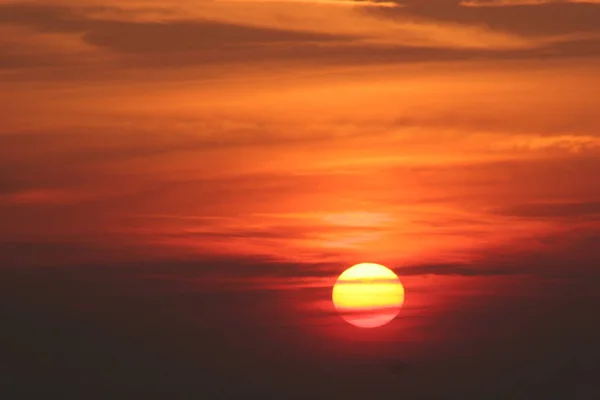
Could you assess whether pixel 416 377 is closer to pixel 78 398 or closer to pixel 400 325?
pixel 400 325

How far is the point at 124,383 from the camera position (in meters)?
139

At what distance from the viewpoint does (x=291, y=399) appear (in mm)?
139625

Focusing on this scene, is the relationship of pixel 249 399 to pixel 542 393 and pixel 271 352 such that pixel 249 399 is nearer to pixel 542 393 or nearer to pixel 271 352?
pixel 271 352

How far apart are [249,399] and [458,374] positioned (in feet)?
37.5

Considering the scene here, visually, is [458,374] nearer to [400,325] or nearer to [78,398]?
[400,325]

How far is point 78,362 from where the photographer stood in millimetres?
Answer: 139375

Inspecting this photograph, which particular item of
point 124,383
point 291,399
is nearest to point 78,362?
point 124,383

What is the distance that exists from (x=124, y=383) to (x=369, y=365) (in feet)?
44.8

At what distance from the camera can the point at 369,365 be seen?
142 m

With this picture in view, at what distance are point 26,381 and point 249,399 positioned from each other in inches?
480

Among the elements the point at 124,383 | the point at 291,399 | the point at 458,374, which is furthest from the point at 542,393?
the point at 124,383

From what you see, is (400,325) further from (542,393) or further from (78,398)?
(78,398)

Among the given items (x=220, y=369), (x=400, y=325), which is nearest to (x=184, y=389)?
(x=220, y=369)

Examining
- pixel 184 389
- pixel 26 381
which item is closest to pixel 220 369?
pixel 184 389
